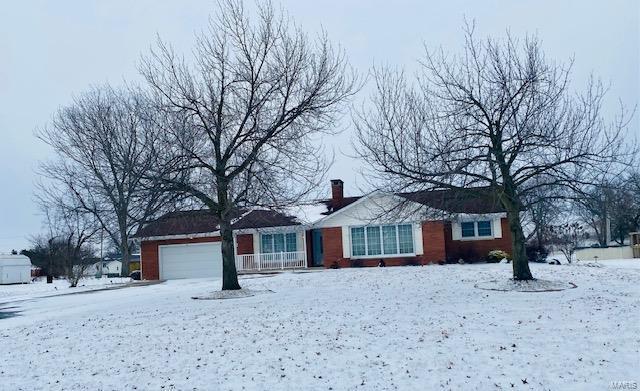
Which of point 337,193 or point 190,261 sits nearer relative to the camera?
point 190,261

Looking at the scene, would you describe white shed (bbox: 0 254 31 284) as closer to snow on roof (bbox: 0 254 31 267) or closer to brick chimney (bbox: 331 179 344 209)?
snow on roof (bbox: 0 254 31 267)

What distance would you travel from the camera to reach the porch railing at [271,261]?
3094 centimetres

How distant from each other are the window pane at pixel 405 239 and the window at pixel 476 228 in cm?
278

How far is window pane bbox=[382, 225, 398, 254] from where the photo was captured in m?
29.6

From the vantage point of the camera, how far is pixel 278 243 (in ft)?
105

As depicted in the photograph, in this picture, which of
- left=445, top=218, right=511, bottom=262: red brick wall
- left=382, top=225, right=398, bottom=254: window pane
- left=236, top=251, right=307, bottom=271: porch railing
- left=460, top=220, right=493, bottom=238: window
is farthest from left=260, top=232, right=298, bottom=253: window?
left=460, top=220, right=493, bottom=238: window

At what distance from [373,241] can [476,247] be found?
5.23 metres

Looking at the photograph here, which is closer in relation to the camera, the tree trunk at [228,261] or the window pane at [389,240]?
the tree trunk at [228,261]

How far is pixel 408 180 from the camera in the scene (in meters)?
16.5

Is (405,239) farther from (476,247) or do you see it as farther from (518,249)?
(518,249)

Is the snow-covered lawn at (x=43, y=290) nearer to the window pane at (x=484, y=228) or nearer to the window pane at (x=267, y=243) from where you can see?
the window pane at (x=267, y=243)

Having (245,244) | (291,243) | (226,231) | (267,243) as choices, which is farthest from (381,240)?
(226,231)

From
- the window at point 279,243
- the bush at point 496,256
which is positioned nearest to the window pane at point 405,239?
the bush at point 496,256

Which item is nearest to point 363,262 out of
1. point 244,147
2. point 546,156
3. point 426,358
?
point 244,147
